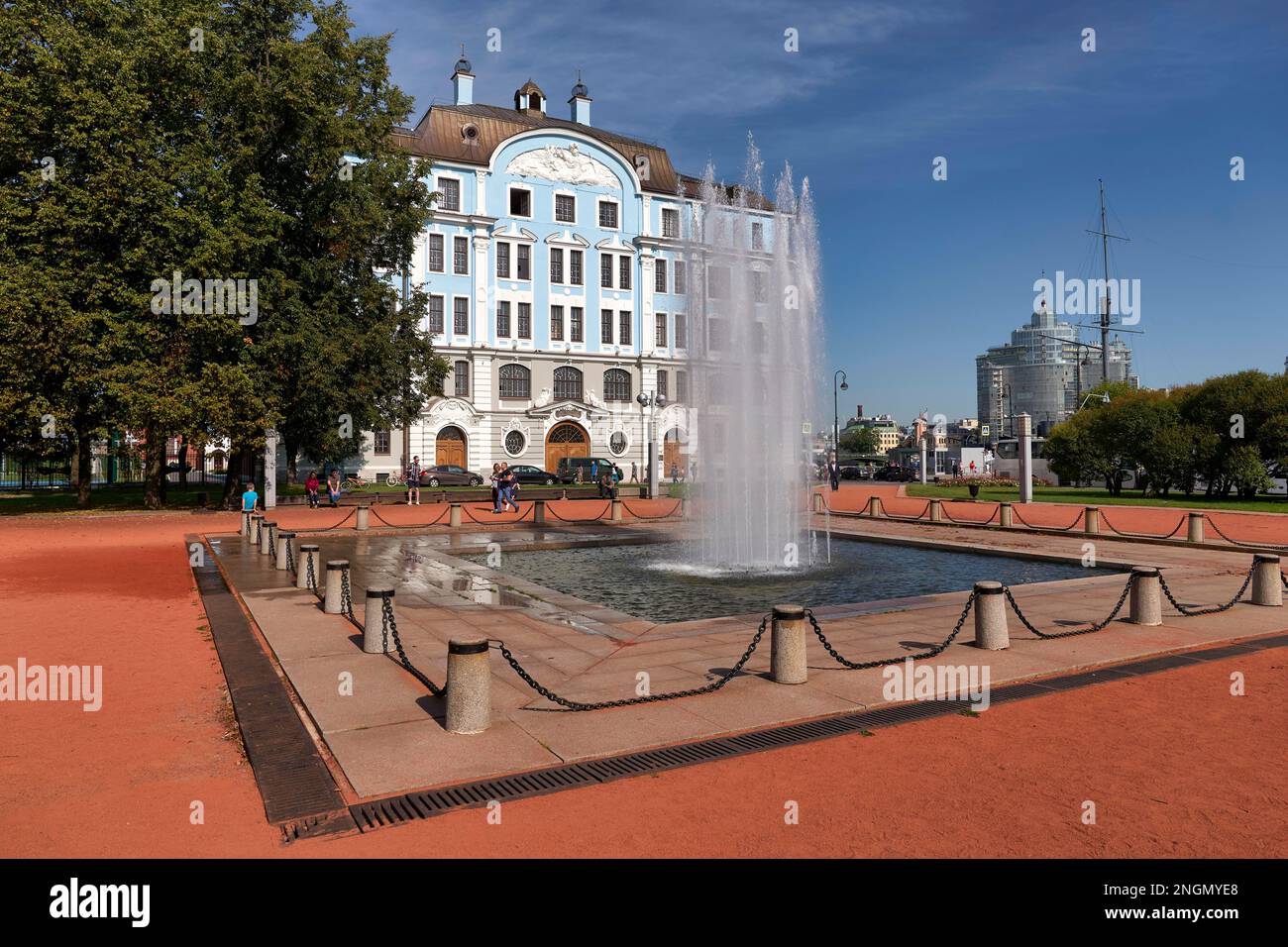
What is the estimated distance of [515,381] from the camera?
50906 mm

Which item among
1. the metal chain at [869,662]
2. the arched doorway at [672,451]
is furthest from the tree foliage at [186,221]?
the arched doorway at [672,451]

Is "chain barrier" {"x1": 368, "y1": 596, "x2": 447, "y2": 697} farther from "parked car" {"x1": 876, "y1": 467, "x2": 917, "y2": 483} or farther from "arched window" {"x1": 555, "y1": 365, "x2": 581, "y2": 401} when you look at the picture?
"parked car" {"x1": 876, "y1": 467, "x2": 917, "y2": 483}

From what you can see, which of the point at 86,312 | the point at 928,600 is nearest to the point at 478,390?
the point at 86,312

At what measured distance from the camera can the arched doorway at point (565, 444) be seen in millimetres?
51844

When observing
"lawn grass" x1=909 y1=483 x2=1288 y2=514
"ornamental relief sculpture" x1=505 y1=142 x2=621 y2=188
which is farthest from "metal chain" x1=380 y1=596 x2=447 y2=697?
"ornamental relief sculpture" x1=505 y1=142 x2=621 y2=188

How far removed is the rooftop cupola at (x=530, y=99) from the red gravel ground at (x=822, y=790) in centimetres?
5605

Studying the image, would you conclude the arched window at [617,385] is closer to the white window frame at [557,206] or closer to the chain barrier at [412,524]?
the white window frame at [557,206]

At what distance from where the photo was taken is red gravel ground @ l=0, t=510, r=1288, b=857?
4523 millimetres

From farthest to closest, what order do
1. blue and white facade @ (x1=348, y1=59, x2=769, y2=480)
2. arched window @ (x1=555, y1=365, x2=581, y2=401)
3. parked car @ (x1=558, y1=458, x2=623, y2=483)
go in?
arched window @ (x1=555, y1=365, x2=581, y2=401), blue and white facade @ (x1=348, y1=59, x2=769, y2=480), parked car @ (x1=558, y1=458, x2=623, y2=483)

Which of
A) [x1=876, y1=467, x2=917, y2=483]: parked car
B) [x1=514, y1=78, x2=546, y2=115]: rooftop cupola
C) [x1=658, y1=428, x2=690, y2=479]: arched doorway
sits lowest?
[x1=876, y1=467, x2=917, y2=483]: parked car

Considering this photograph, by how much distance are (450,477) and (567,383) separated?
11.1m

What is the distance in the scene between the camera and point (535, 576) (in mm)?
15086

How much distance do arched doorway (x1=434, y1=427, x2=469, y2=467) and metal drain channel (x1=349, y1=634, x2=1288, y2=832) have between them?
43.7m
